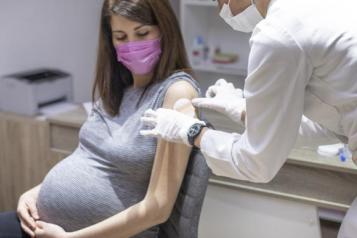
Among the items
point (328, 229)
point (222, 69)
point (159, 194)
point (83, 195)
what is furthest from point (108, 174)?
point (222, 69)

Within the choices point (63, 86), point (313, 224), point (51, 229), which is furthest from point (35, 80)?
point (313, 224)

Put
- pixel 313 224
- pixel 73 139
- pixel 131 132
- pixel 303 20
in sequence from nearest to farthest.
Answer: pixel 303 20, pixel 131 132, pixel 313 224, pixel 73 139

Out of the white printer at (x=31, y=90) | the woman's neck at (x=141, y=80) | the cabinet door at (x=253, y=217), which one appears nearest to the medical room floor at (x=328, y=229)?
the cabinet door at (x=253, y=217)

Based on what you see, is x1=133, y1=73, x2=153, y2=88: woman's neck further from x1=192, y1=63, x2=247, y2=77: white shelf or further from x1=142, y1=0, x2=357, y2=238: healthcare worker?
x1=192, y1=63, x2=247, y2=77: white shelf

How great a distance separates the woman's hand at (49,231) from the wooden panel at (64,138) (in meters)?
0.71

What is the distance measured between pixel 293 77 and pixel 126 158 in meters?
0.64

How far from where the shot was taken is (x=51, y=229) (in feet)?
4.79

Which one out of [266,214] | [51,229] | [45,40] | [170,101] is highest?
[170,101]

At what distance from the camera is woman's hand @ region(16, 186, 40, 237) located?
1521 millimetres

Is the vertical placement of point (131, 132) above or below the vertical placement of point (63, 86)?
above

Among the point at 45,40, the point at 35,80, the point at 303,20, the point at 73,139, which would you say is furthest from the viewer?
the point at 45,40

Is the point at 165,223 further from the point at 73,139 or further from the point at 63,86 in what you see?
the point at 63,86

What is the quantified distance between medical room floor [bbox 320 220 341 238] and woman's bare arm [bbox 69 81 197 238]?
2.81 feet

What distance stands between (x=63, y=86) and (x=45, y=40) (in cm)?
31
